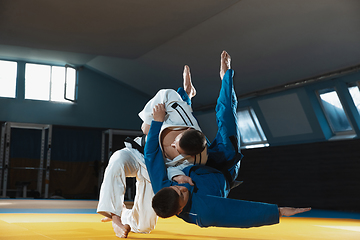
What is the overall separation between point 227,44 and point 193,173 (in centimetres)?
506

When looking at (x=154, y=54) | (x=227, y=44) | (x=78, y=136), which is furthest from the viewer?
(x=78, y=136)

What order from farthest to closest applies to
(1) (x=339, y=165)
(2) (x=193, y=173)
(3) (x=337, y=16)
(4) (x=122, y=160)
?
(1) (x=339, y=165) < (3) (x=337, y=16) < (4) (x=122, y=160) < (2) (x=193, y=173)

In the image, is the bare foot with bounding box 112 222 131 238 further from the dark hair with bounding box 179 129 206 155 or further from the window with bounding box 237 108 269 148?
the window with bounding box 237 108 269 148

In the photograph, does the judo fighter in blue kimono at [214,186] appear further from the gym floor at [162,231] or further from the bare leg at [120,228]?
the gym floor at [162,231]

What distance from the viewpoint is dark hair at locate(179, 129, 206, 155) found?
1.85 metres

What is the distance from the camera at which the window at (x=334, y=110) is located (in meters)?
7.40

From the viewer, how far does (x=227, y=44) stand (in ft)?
22.0

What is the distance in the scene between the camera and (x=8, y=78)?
9.96m

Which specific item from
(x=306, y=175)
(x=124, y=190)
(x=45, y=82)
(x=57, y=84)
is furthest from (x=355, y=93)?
(x=45, y=82)

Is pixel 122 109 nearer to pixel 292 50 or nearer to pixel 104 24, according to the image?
pixel 104 24

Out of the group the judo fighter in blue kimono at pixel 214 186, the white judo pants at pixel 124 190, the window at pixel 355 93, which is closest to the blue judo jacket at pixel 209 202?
the judo fighter in blue kimono at pixel 214 186

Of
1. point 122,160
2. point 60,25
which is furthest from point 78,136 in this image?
point 122,160

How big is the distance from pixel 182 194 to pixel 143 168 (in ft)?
2.07

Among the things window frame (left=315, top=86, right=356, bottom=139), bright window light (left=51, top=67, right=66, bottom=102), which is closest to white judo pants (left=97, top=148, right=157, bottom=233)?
window frame (left=315, top=86, right=356, bottom=139)
